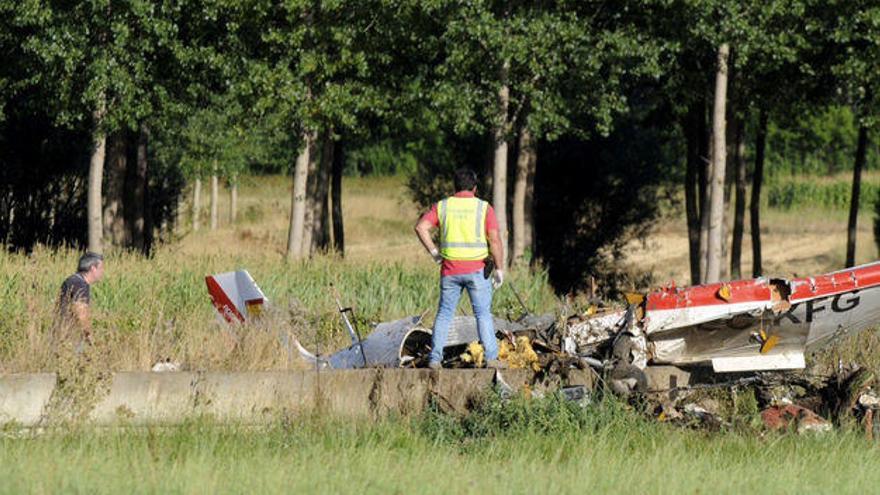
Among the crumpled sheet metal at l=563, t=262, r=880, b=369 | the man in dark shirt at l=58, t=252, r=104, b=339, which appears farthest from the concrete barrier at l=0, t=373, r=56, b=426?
the crumpled sheet metal at l=563, t=262, r=880, b=369

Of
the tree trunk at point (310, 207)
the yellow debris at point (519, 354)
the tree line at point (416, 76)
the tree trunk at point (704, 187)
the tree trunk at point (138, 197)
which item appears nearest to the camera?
the yellow debris at point (519, 354)

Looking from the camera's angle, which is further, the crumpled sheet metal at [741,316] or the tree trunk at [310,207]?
the tree trunk at [310,207]

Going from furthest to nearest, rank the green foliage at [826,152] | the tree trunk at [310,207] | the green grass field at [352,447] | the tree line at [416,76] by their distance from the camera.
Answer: the green foliage at [826,152]
the tree trunk at [310,207]
the tree line at [416,76]
the green grass field at [352,447]

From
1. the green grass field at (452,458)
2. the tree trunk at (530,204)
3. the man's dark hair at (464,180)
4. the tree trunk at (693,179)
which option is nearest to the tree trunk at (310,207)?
the tree trunk at (530,204)

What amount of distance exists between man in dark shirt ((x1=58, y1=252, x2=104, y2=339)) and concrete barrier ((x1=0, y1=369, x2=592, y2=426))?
4.98 ft

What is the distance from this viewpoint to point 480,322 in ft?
49.5

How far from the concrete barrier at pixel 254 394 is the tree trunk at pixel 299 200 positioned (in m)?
18.6

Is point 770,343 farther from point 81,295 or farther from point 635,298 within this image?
point 81,295

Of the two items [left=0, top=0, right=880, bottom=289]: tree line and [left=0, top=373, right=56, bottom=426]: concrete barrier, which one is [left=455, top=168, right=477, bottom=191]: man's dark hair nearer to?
[left=0, top=373, right=56, bottom=426]: concrete barrier

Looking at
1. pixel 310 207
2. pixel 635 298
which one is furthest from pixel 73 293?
pixel 310 207

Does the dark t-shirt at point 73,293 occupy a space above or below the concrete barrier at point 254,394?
above

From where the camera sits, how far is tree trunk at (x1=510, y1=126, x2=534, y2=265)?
33.4m

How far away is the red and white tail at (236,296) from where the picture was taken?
1599 centimetres

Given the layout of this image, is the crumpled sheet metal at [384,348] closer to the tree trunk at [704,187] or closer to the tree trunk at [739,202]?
the tree trunk at [704,187]
